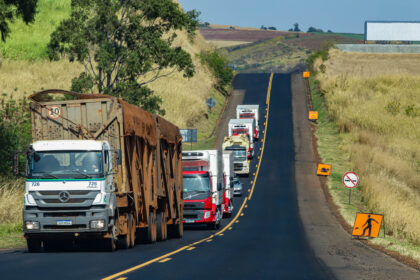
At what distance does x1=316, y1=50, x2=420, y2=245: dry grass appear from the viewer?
43.7m

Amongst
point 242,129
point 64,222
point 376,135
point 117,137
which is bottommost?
point 64,222

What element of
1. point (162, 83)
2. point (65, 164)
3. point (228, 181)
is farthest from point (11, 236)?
point (162, 83)

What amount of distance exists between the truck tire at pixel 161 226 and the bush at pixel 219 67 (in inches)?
3075

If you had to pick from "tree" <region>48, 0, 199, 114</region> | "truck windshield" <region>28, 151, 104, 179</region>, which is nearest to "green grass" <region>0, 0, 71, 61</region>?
"tree" <region>48, 0, 199, 114</region>

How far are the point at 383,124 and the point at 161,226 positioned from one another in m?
56.9

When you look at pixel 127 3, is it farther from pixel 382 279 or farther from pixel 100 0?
pixel 382 279

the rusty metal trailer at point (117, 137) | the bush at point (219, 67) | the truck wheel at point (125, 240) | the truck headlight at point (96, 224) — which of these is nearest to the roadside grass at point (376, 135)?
the rusty metal trailer at point (117, 137)

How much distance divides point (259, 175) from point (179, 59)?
15.1 m

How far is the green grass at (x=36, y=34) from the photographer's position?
73.4 meters

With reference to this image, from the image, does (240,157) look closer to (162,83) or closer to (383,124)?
(383,124)

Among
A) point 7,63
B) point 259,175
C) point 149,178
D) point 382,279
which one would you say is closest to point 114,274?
point 382,279

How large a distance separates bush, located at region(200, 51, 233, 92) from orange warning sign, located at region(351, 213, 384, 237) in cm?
7292

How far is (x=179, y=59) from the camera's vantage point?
4709 centimetres

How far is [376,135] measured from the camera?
232 feet
